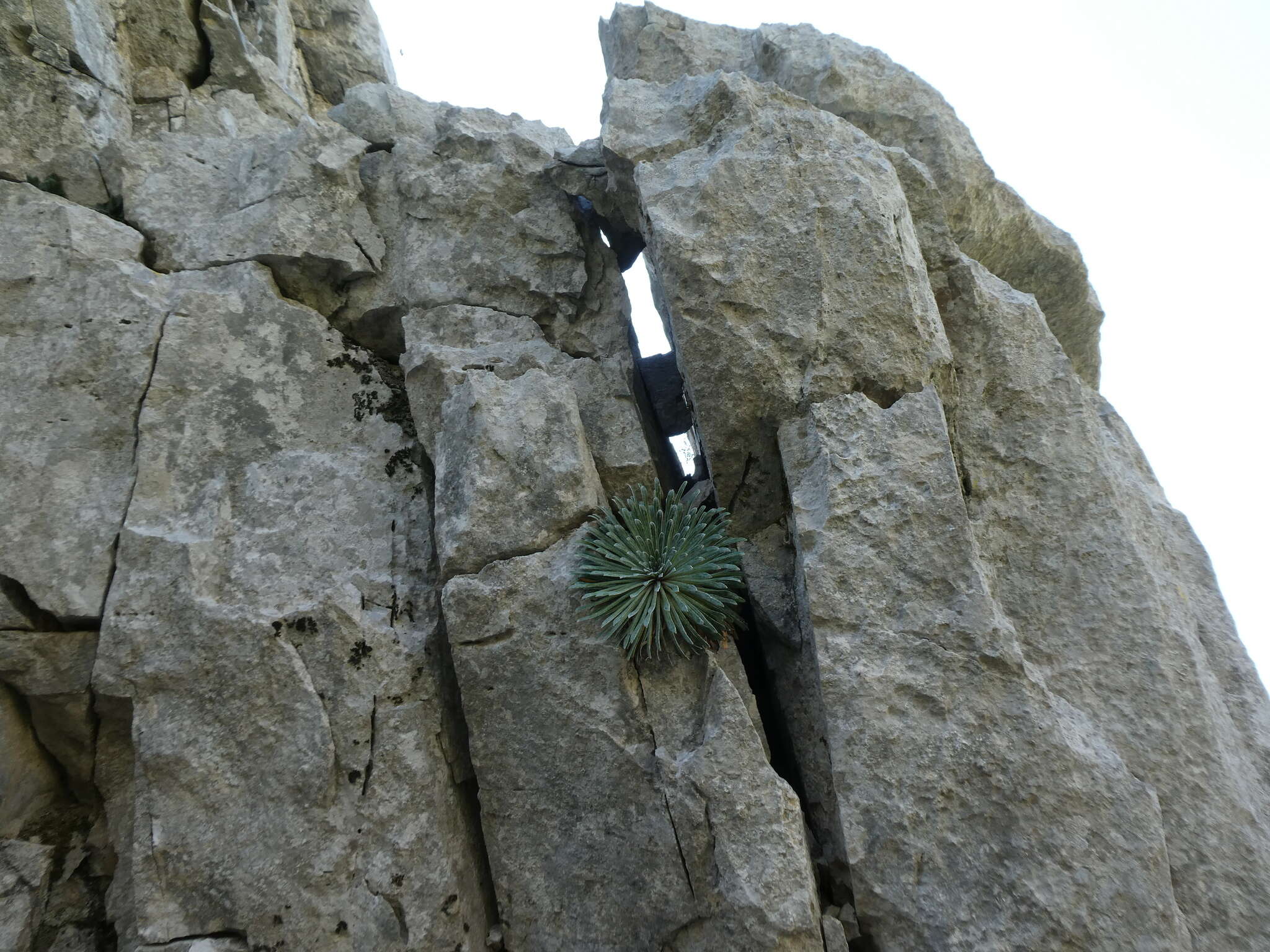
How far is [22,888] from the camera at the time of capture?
484 centimetres

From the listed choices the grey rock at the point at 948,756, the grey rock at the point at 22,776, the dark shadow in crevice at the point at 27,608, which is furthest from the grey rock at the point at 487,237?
the grey rock at the point at 22,776

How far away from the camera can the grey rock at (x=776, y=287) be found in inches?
214

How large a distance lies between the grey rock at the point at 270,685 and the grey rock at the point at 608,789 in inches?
17.0

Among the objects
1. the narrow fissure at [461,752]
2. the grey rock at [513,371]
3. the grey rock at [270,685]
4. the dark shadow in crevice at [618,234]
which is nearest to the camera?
the grey rock at [270,685]

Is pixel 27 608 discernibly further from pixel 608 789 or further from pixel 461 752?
pixel 608 789

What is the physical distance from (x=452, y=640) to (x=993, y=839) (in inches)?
128

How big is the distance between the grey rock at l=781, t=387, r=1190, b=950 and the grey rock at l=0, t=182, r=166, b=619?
15.5 ft

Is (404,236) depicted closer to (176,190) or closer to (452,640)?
(176,190)

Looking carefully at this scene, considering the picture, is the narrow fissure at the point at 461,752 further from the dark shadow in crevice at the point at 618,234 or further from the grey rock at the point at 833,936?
the dark shadow in crevice at the point at 618,234

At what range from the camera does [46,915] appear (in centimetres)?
487

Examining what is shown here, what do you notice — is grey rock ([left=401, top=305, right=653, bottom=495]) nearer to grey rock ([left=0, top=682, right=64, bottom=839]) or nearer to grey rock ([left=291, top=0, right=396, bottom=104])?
grey rock ([left=0, top=682, right=64, bottom=839])

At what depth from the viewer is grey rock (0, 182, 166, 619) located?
527 cm

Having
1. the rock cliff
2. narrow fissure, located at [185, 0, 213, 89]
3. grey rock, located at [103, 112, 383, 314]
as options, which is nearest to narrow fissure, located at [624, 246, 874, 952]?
the rock cliff

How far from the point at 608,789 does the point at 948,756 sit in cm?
192
